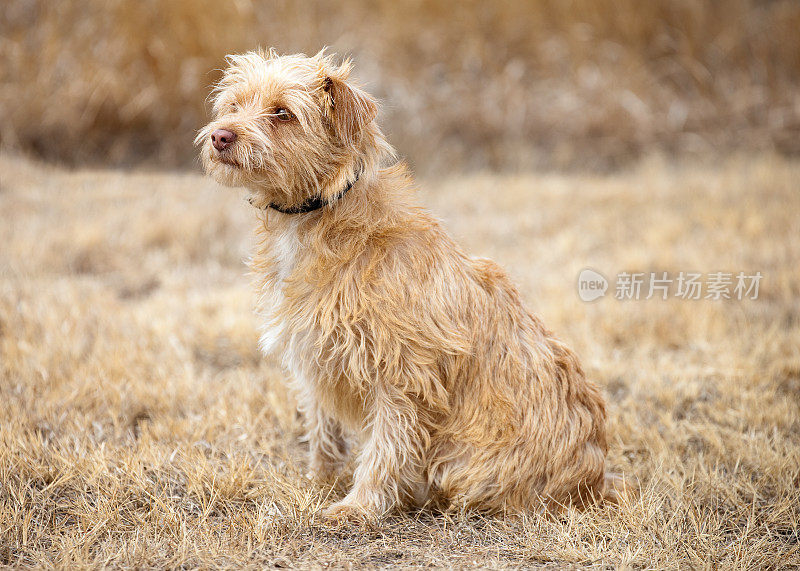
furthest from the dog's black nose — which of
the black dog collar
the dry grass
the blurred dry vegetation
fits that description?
the blurred dry vegetation

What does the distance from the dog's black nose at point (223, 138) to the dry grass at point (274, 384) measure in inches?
56.1

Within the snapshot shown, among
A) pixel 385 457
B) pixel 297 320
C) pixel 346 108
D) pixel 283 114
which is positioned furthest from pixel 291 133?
pixel 385 457

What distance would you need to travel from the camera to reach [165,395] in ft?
13.5

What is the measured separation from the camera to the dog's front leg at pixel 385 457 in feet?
9.77

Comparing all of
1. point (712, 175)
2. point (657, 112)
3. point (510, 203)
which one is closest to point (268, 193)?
point (510, 203)

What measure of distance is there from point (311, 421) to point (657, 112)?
27.2 ft

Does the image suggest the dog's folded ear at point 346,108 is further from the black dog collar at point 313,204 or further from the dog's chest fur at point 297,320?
the dog's chest fur at point 297,320

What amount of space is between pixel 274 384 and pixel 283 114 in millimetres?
2019

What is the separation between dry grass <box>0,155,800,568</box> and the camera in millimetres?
2896

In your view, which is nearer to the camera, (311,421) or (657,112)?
(311,421)

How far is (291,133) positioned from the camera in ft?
9.38

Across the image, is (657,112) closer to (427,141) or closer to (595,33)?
(595,33)

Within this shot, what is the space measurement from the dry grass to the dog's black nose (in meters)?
1.43

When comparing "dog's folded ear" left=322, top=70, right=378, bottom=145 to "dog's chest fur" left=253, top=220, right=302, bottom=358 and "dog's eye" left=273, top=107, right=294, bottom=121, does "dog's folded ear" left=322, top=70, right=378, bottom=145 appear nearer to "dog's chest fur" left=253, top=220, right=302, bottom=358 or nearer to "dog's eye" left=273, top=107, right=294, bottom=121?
"dog's eye" left=273, top=107, right=294, bottom=121
